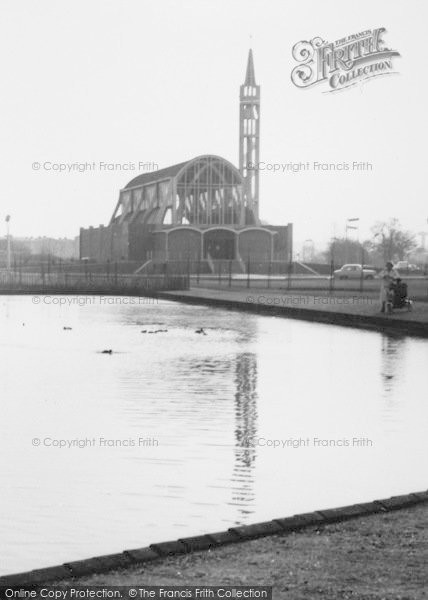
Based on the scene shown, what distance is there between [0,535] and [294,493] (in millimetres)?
2168

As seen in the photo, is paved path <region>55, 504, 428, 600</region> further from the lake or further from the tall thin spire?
the tall thin spire

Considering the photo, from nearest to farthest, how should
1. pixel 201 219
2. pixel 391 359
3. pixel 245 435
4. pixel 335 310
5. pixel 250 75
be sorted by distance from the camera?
pixel 245 435
pixel 391 359
pixel 335 310
pixel 201 219
pixel 250 75

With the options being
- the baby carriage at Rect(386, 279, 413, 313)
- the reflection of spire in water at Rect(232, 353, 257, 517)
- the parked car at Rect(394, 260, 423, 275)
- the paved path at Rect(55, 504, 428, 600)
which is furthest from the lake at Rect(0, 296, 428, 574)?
the parked car at Rect(394, 260, 423, 275)

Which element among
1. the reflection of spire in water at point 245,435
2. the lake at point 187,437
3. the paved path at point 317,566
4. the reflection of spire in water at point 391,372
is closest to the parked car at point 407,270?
the reflection of spire in water at point 391,372

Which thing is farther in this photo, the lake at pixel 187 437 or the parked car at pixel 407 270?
the parked car at pixel 407 270

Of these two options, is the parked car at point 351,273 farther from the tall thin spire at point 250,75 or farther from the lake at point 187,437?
the lake at point 187,437

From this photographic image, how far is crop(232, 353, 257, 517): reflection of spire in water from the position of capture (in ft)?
23.2

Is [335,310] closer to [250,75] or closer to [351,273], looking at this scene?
[351,273]

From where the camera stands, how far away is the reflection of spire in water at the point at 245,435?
7082 mm

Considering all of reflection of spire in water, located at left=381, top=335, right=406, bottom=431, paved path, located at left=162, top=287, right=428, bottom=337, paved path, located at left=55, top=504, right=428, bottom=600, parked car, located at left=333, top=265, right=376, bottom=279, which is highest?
parked car, located at left=333, top=265, right=376, bottom=279

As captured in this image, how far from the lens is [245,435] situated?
949cm

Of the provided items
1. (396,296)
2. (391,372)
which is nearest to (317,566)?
(391,372)

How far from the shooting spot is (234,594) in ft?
15.2

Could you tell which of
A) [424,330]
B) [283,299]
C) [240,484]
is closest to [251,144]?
[283,299]
